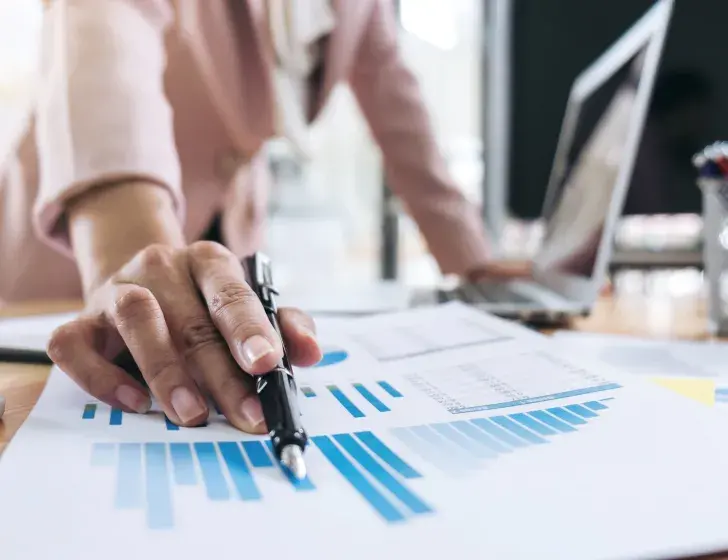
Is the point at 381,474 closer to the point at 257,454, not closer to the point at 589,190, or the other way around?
the point at 257,454

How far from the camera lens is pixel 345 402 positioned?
0.40 metres

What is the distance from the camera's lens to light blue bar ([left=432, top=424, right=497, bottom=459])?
309 mm

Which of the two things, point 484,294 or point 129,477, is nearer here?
point 129,477

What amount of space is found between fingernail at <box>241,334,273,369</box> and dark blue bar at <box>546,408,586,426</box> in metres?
0.16

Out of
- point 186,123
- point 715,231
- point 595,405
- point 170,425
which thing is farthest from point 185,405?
point 186,123

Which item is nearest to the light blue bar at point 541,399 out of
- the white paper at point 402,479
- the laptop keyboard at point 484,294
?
the white paper at point 402,479

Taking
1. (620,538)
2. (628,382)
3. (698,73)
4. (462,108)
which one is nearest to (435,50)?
(462,108)

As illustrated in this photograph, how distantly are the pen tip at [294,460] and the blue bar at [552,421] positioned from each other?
0.13m

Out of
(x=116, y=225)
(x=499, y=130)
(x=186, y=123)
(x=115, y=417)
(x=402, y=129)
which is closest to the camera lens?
(x=115, y=417)

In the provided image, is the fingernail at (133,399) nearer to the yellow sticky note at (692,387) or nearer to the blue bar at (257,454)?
the blue bar at (257,454)

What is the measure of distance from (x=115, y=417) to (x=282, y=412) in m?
0.11

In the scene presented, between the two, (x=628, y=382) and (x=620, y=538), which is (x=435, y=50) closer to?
(x=628, y=382)

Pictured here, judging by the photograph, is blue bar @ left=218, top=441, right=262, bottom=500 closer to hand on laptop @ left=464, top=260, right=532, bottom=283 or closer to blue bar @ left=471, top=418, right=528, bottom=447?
blue bar @ left=471, top=418, right=528, bottom=447

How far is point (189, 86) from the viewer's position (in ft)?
3.20
